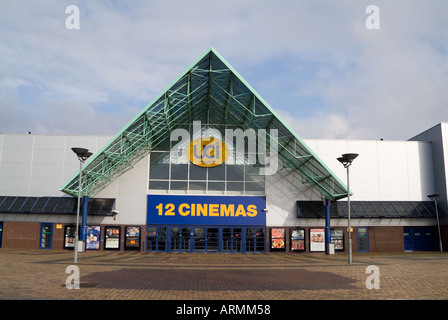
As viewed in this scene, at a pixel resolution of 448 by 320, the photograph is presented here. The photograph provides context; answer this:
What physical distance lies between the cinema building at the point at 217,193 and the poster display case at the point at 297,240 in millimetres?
85

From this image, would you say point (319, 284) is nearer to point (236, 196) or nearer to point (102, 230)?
point (236, 196)

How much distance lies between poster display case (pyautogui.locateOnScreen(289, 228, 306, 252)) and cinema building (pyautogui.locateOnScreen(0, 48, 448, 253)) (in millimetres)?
85

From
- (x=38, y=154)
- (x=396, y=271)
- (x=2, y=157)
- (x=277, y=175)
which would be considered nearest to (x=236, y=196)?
(x=277, y=175)

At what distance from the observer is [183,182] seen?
103 feet

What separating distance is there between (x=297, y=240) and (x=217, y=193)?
26.5ft

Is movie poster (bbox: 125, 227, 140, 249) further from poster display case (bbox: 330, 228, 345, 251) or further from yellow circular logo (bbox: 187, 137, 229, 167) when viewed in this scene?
poster display case (bbox: 330, 228, 345, 251)

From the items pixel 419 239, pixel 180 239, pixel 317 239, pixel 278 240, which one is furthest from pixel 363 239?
pixel 180 239

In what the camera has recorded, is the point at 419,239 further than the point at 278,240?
Yes

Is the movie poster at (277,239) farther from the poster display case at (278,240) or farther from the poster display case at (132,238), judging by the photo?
the poster display case at (132,238)

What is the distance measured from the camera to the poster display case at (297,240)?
3080 cm

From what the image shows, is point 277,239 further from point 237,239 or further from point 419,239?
point 419,239

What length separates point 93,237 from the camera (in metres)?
30.1

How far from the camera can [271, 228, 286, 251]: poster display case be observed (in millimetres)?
30844

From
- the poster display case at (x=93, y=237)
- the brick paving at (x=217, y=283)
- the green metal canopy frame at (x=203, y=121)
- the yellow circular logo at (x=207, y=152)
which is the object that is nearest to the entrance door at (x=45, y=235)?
the poster display case at (x=93, y=237)
